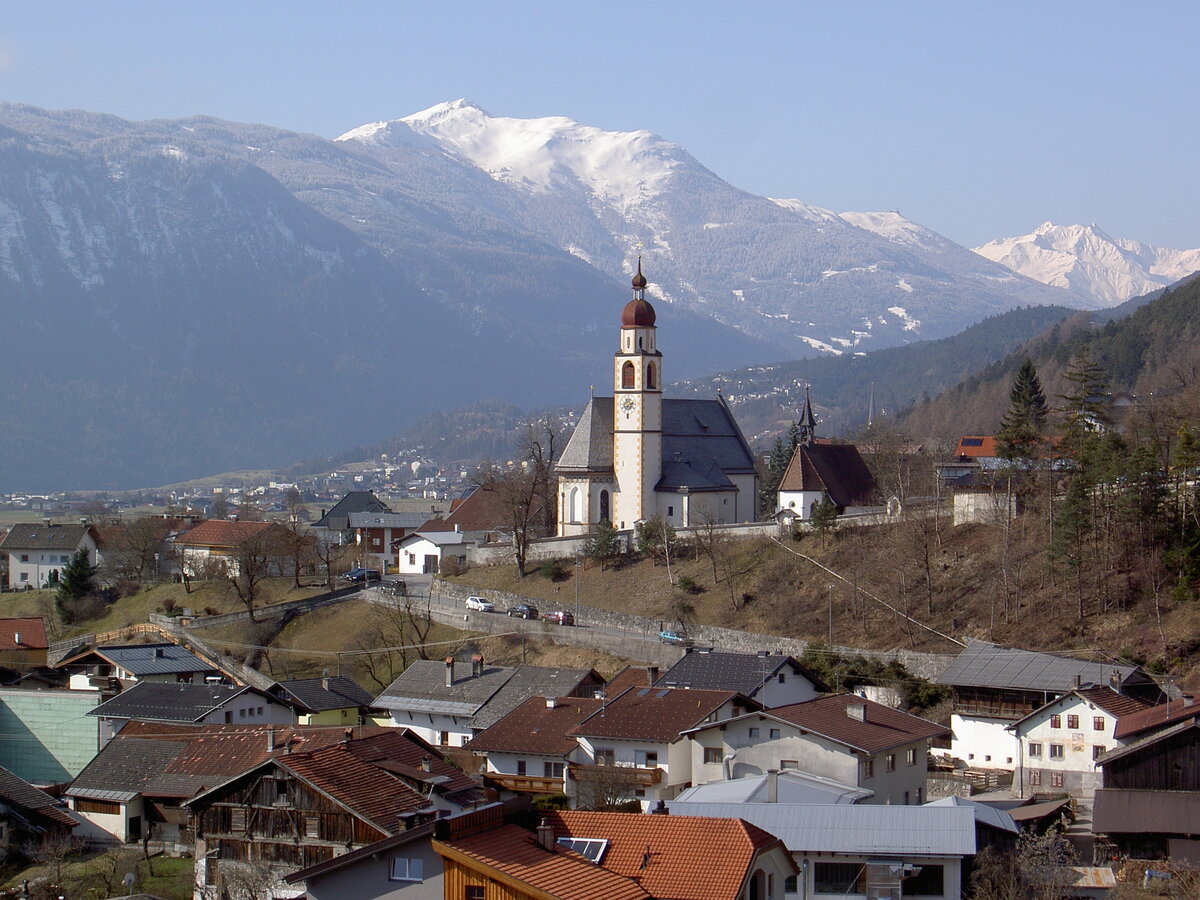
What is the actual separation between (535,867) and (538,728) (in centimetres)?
2403

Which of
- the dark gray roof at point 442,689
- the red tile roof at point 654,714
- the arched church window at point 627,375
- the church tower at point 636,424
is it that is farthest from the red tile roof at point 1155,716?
the arched church window at point 627,375

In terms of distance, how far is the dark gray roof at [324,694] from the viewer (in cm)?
5474

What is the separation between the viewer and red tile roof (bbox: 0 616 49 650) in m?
70.0

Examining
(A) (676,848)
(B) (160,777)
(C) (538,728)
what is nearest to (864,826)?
(A) (676,848)

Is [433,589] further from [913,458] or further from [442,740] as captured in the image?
[913,458]

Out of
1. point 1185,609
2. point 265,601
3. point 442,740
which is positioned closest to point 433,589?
point 265,601

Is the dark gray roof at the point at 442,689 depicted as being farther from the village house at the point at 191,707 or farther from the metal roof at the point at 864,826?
the metal roof at the point at 864,826

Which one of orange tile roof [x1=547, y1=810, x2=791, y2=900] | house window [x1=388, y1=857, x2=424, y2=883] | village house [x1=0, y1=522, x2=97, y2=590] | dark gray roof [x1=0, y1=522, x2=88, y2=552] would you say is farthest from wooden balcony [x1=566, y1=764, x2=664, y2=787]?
dark gray roof [x1=0, y1=522, x2=88, y2=552]

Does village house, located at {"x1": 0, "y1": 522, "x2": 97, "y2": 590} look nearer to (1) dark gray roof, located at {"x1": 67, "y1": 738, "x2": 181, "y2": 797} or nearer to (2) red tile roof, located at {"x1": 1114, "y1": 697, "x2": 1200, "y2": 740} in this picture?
(1) dark gray roof, located at {"x1": 67, "y1": 738, "x2": 181, "y2": 797}

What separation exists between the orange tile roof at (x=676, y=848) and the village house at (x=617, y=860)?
16 millimetres

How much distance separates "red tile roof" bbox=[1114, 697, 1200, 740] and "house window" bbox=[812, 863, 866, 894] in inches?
521

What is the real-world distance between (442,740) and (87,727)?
38.2 ft

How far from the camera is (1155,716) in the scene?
4275 cm

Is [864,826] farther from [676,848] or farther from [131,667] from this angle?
[131,667]
